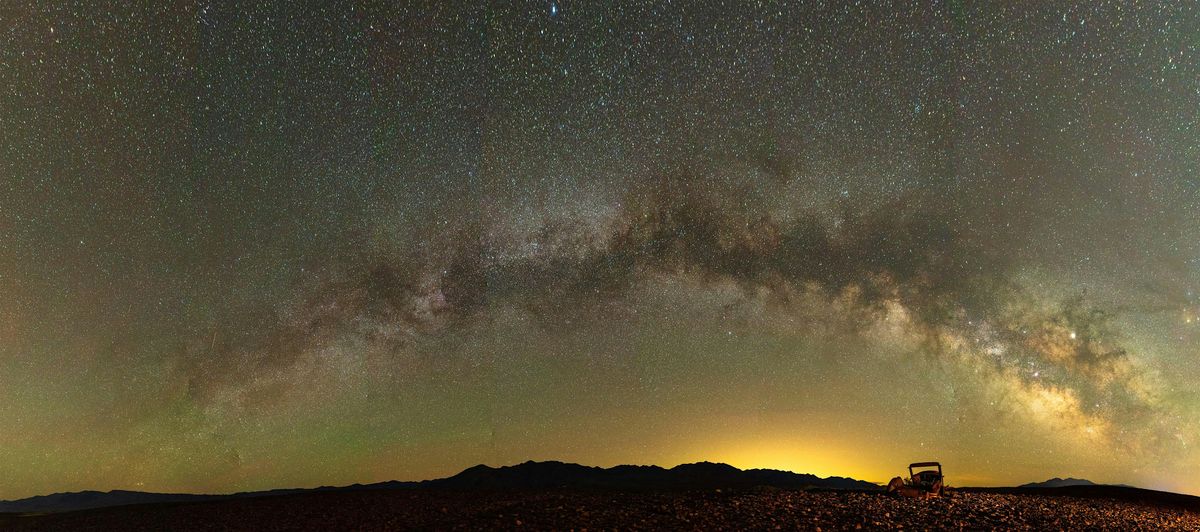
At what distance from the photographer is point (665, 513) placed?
73.0 feet

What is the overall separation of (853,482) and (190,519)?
4593 inches

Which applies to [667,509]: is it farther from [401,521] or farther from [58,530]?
[58,530]

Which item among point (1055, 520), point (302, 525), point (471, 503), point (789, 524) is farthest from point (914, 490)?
point (302, 525)

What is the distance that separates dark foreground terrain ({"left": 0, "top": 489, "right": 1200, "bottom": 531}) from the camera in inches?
826

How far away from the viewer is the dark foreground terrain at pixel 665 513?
2097 cm

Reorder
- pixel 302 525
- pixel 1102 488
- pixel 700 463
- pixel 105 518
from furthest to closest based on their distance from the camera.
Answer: pixel 700 463
pixel 1102 488
pixel 105 518
pixel 302 525

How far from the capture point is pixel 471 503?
84.4ft

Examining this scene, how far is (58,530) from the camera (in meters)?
30.2

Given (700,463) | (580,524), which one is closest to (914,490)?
(580,524)

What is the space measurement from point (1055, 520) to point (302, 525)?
29.3 meters

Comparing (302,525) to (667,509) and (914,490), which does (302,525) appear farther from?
(914,490)

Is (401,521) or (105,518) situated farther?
(105,518)

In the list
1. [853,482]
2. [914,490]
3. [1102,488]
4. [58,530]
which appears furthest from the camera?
[853,482]

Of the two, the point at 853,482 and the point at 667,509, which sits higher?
the point at 667,509
